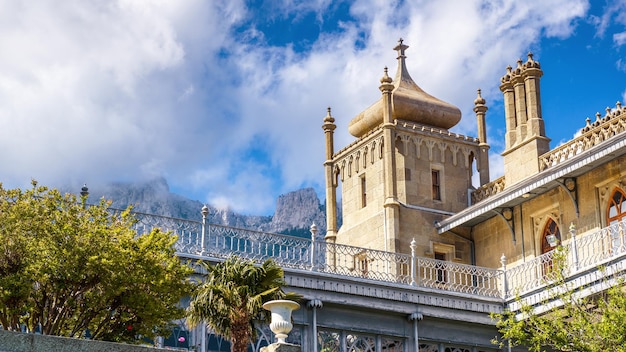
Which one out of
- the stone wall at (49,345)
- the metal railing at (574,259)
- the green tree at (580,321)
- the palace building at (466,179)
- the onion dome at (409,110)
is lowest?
the stone wall at (49,345)

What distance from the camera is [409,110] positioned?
31609mm

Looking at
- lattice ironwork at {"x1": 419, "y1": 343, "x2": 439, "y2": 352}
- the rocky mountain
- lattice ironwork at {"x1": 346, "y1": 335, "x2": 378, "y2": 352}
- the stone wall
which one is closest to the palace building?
lattice ironwork at {"x1": 419, "y1": 343, "x2": 439, "y2": 352}

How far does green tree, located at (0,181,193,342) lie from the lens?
55.4ft

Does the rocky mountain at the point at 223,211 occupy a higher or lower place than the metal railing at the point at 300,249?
higher

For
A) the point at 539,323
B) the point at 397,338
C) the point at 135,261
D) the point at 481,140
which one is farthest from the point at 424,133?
the point at 135,261

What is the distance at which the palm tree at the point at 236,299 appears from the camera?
17984 mm

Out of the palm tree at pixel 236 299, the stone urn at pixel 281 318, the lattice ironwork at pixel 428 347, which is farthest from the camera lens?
the lattice ironwork at pixel 428 347

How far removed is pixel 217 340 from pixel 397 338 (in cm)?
446

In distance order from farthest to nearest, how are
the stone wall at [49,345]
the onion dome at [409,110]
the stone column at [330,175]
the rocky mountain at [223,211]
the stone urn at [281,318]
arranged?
the rocky mountain at [223,211], the stone column at [330,175], the onion dome at [409,110], the stone urn at [281,318], the stone wall at [49,345]

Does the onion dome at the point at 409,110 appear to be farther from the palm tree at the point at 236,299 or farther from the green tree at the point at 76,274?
the green tree at the point at 76,274

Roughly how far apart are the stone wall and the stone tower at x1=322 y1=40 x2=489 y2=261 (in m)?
17.0

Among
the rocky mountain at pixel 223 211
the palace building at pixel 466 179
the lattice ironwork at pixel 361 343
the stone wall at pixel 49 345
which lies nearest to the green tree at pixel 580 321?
the lattice ironwork at pixel 361 343

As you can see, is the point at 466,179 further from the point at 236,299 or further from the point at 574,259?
the point at 236,299

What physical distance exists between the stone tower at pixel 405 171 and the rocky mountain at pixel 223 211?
75499mm
